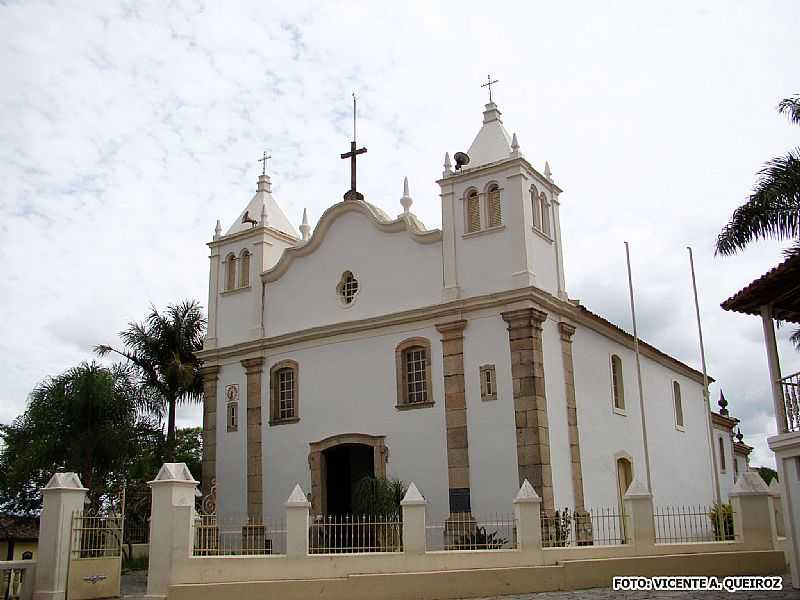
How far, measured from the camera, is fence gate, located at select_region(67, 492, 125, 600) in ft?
46.5

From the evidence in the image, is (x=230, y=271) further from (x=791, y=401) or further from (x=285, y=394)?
(x=791, y=401)

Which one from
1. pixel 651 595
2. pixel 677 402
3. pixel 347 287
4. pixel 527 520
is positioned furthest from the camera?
pixel 677 402

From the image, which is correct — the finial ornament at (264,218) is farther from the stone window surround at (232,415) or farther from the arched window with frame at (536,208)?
the arched window with frame at (536,208)

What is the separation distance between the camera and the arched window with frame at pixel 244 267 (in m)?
24.4

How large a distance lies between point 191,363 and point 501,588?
14.9 metres

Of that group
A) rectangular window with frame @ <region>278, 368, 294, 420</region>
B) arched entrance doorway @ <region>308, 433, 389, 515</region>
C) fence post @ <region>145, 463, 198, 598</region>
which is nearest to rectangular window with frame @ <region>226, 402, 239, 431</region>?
rectangular window with frame @ <region>278, 368, 294, 420</region>

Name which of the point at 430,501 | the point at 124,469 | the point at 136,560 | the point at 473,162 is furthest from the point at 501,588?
the point at 124,469

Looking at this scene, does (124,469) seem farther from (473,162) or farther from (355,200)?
(473,162)

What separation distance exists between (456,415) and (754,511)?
20.8 ft

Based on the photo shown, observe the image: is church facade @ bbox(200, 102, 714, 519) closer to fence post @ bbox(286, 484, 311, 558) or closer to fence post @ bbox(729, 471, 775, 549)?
fence post @ bbox(729, 471, 775, 549)

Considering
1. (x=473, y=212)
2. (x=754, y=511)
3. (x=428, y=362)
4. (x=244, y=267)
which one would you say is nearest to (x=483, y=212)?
(x=473, y=212)

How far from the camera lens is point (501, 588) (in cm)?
1460

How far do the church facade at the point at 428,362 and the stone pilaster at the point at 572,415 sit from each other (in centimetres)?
5

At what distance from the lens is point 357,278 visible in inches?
866
